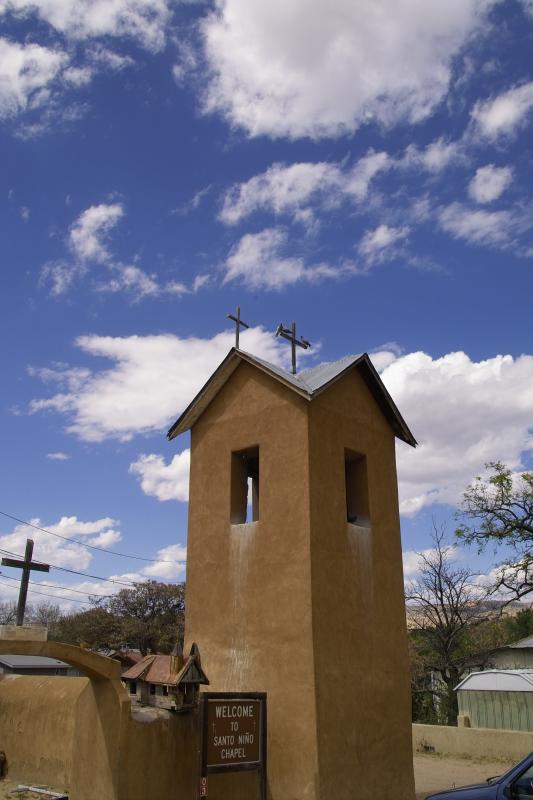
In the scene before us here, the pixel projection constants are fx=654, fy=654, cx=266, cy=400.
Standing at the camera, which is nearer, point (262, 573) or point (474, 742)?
point (262, 573)

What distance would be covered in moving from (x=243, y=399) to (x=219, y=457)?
1239 mm

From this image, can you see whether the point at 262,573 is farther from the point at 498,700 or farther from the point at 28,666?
the point at 28,666

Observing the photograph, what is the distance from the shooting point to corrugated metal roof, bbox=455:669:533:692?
21.5 m

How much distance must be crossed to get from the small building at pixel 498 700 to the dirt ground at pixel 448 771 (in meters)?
2.14

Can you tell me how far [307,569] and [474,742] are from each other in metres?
12.4

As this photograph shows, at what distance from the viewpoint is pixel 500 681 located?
2223cm

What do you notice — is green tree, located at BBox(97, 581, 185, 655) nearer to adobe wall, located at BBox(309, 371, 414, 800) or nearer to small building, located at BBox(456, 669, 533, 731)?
small building, located at BBox(456, 669, 533, 731)

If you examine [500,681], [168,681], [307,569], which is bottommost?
[500,681]

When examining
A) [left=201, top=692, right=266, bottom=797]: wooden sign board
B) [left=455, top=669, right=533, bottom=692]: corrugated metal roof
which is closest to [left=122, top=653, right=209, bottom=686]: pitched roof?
[left=201, top=692, right=266, bottom=797]: wooden sign board

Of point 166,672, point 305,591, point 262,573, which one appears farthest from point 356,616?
point 166,672

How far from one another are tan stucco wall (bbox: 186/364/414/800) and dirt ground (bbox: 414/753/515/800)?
3.51 m

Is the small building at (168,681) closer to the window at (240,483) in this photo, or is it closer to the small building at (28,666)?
the window at (240,483)

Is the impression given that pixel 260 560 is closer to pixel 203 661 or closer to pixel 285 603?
pixel 285 603

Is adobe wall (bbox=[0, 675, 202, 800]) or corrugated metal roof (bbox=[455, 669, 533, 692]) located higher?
corrugated metal roof (bbox=[455, 669, 533, 692])
